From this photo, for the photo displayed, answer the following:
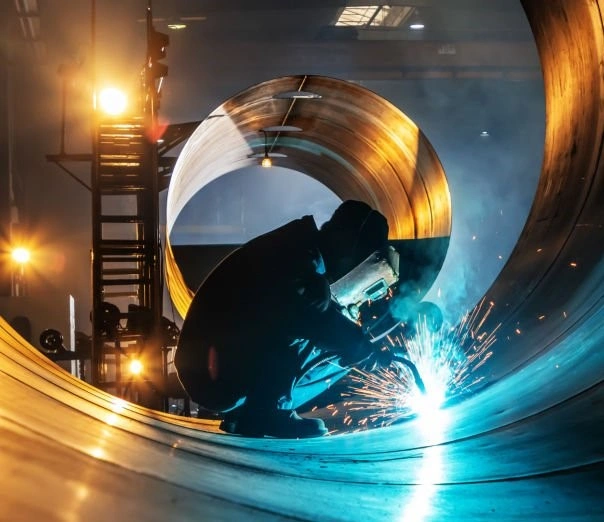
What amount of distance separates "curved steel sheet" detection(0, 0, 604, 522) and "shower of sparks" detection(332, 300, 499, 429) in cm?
33

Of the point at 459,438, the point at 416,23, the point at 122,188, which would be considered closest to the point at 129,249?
the point at 122,188

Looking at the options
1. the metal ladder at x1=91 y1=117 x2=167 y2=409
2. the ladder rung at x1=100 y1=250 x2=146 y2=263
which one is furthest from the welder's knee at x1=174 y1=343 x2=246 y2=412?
the ladder rung at x1=100 y1=250 x2=146 y2=263

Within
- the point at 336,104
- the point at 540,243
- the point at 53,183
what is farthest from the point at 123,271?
the point at 540,243

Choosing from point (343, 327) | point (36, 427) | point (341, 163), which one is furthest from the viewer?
point (341, 163)

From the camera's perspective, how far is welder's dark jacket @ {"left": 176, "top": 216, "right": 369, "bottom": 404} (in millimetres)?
5203

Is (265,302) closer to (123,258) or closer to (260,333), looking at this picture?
(260,333)

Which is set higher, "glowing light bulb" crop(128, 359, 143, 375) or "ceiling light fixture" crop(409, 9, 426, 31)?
"ceiling light fixture" crop(409, 9, 426, 31)

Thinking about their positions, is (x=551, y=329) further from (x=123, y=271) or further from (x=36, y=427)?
(x=123, y=271)

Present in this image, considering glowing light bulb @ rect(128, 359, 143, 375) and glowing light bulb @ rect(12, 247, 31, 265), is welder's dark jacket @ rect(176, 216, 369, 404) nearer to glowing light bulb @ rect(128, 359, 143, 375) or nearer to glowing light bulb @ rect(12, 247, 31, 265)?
glowing light bulb @ rect(128, 359, 143, 375)

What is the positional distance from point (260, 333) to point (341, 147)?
4.05 metres

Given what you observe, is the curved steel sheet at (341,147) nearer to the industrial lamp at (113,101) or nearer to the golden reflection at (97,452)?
the industrial lamp at (113,101)

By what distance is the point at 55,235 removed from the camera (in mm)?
10758

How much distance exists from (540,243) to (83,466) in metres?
4.05

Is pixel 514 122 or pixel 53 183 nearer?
pixel 514 122
